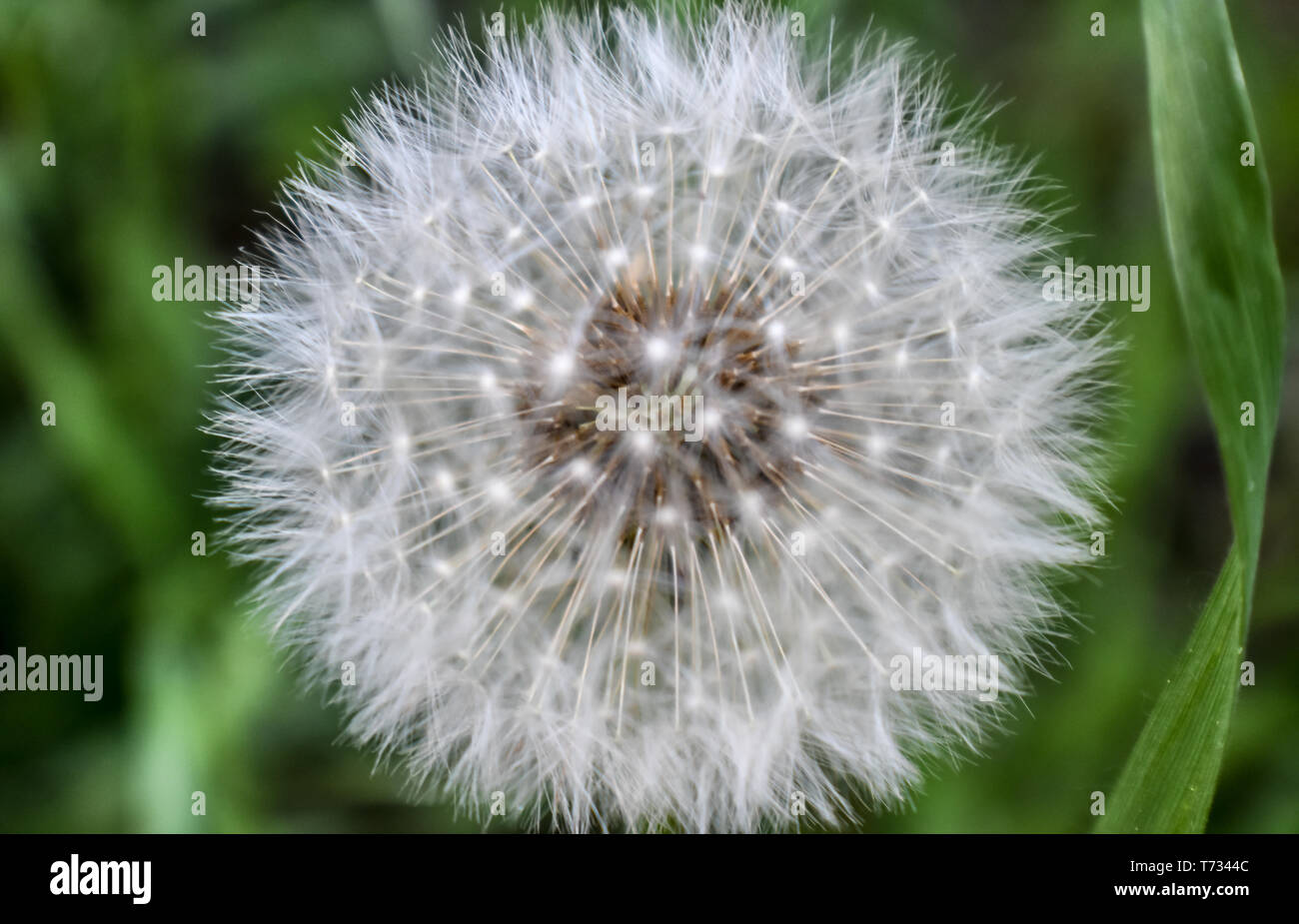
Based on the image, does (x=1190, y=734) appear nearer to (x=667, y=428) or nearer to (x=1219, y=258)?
(x=1219, y=258)

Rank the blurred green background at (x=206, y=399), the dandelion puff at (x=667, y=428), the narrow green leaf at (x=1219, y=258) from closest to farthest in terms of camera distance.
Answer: the narrow green leaf at (x=1219, y=258) → the dandelion puff at (x=667, y=428) → the blurred green background at (x=206, y=399)

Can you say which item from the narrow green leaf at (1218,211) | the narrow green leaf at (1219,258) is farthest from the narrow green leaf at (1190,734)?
the narrow green leaf at (1218,211)

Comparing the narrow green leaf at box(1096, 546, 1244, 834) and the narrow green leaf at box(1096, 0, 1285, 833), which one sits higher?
the narrow green leaf at box(1096, 0, 1285, 833)

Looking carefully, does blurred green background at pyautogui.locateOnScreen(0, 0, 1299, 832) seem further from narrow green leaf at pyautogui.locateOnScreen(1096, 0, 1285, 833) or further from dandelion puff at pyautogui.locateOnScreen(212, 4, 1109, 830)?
narrow green leaf at pyautogui.locateOnScreen(1096, 0, 1285, 833)

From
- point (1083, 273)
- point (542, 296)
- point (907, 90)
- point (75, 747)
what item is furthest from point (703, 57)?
point (75, 747)

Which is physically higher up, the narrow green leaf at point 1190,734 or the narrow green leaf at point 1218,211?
the narrow green leaf at point 1218,211

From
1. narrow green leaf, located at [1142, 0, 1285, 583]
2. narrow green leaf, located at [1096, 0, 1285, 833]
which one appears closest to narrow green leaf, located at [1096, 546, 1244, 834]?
narrow green leaf, located at [1096, 0, 1285, 833]

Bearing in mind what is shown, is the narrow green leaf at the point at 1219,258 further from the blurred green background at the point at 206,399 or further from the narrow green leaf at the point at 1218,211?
the blurred green background at the point at 206,399
